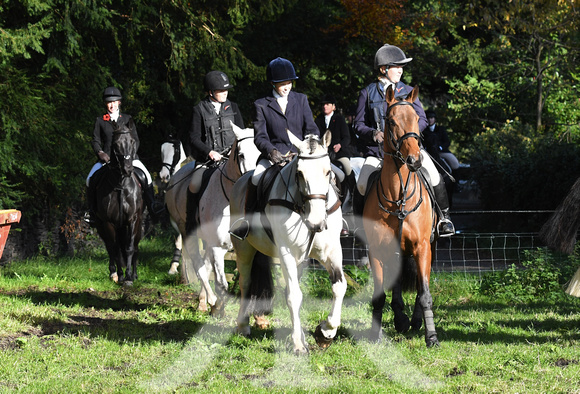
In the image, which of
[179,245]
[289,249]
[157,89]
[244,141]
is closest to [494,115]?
[157,89]

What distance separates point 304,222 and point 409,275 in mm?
1945

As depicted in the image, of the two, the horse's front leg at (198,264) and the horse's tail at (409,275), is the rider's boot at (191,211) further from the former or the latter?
the horse's tail at (409,275)

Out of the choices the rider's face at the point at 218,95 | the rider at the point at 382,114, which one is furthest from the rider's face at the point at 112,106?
the rider at the point at 382,114

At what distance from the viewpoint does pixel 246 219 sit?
24.1ft

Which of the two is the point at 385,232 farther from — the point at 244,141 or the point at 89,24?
the point at 89,24

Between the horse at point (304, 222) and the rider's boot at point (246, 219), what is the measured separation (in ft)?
0.63

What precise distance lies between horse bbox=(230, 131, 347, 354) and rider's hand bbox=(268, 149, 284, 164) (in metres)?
0.11

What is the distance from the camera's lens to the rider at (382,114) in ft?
25.9

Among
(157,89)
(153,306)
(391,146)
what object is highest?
(157,89)

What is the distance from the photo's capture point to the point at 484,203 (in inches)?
727

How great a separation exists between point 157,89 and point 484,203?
859 cm

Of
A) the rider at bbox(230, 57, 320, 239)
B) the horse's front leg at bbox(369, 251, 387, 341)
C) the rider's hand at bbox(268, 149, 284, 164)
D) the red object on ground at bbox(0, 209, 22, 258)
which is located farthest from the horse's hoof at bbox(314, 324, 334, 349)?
the red object on ground at bbox(0, 209, 22, 258)

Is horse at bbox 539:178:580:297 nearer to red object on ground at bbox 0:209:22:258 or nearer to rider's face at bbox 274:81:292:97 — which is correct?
rider's face at bbox 274:81:292:97

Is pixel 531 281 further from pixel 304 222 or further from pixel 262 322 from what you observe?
pixel 304 222
